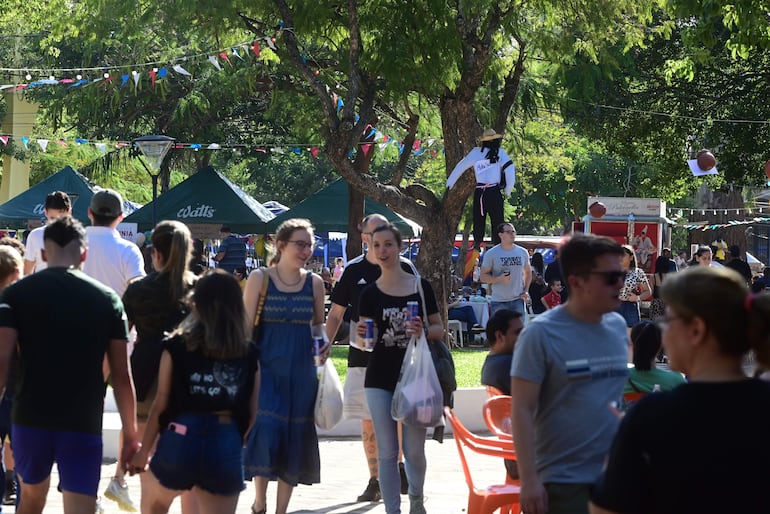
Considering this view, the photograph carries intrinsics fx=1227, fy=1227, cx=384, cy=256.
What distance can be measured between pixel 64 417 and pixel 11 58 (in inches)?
1296

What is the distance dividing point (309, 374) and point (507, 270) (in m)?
6.52

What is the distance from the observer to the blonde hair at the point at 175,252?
6129mm

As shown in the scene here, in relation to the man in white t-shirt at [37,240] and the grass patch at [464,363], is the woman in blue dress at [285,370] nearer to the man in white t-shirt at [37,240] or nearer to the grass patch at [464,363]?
the man in white t-shirt at [37,240]

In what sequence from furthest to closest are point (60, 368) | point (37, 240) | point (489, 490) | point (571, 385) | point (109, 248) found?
point (37, 240) → point (109, 248) → point (489, 490) → point (60, 368) → point (571, 385)

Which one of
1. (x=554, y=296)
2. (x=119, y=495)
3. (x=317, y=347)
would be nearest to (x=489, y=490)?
(x=317, y=347)

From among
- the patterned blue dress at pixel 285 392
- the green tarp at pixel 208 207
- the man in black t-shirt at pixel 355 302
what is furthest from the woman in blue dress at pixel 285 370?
the green tarp at pixel 208 207

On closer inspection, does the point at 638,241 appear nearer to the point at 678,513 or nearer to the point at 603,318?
the point at 603,318

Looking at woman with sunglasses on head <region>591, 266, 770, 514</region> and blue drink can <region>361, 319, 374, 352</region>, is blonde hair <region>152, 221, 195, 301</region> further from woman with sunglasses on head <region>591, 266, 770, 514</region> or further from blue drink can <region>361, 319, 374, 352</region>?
woman with sunglasses on head <region>591, 266, 770, 514</region>

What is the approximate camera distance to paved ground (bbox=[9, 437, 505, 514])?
7.93 m

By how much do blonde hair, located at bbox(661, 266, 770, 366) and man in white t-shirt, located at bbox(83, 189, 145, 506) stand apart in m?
5.11

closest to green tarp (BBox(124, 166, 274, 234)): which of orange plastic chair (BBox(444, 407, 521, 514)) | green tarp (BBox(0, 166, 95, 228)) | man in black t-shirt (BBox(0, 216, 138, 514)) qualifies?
green tarp (BBox(0, 166, 95, 228))

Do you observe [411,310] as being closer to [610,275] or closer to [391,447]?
[391,447]

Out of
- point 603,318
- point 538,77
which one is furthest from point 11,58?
point 603,318

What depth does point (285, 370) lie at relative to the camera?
7.05m
